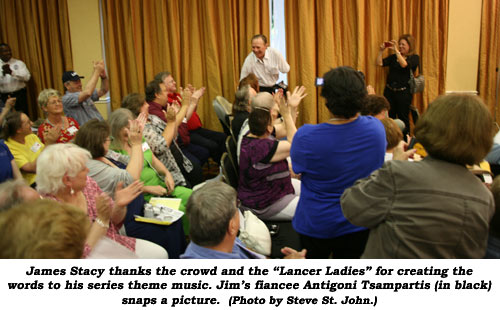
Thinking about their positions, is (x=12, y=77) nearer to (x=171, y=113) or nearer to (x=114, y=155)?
(x=171, y=113)

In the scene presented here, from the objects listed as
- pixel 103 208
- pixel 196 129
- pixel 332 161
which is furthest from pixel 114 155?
pixel 196 129

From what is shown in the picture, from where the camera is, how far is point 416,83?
211 inches

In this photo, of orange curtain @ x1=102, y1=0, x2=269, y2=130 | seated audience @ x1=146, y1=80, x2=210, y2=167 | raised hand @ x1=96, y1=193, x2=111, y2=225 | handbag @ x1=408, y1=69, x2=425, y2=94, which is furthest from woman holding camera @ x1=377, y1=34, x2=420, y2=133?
raised hand @ x1=96, y1=193, x2=111, y2=225

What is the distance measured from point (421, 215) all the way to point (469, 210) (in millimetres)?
134

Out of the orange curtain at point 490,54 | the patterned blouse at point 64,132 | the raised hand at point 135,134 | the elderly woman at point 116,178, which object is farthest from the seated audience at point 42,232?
the orange curtain at point 490,54

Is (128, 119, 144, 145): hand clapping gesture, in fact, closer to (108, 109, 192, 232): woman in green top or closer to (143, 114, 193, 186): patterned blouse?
(108, 109, 192, 232): woman in green top

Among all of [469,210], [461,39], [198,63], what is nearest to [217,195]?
[469,210]

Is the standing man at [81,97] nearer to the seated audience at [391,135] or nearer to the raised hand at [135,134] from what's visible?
the raised hand at [135,134]

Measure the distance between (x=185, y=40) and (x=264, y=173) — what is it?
152 inches

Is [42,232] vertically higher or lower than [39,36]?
lower

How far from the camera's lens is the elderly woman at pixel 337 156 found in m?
1.68

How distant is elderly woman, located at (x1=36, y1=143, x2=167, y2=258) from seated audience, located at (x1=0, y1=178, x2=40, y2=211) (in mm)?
174

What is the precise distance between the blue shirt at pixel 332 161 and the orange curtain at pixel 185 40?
165 inches

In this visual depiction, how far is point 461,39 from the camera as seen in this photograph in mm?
5535
